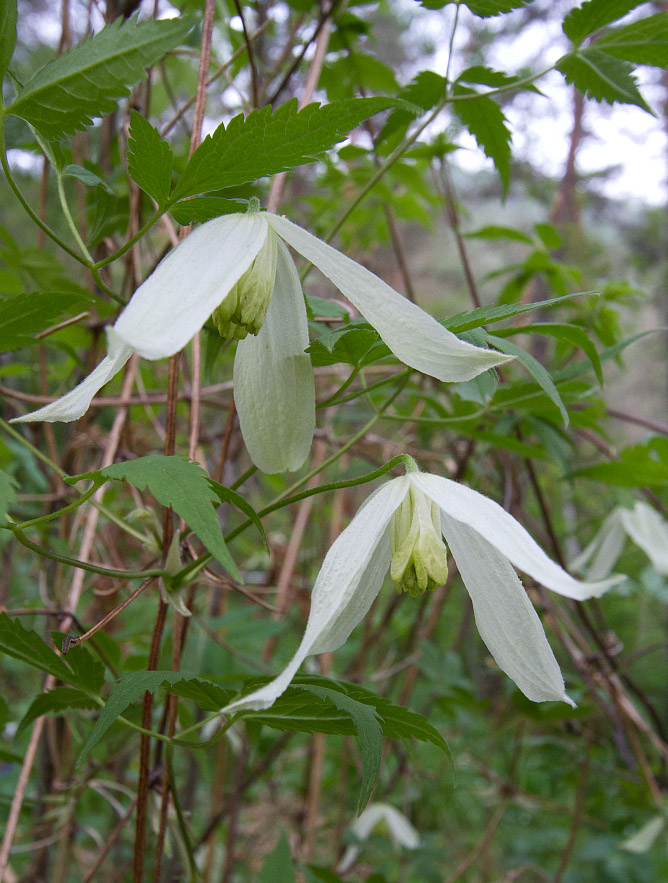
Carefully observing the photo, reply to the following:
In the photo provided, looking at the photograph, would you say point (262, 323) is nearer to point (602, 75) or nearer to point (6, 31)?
point (6, 31)

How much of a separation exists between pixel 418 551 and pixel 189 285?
209mm

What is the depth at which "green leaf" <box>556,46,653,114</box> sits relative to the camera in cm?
59

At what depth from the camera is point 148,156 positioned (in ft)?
1.28

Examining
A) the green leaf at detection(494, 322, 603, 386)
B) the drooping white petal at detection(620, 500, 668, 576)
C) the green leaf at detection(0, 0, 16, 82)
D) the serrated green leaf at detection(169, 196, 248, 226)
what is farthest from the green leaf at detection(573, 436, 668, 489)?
the green leaf at detection(0, 0, 16, 82)

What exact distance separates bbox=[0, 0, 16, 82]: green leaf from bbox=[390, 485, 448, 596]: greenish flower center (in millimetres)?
335

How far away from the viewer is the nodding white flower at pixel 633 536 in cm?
103

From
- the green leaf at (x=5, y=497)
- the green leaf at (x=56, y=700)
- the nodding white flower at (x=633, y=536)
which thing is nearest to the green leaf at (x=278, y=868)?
the green leaf at (x=56, y=700)

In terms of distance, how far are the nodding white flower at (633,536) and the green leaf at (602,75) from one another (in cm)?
60

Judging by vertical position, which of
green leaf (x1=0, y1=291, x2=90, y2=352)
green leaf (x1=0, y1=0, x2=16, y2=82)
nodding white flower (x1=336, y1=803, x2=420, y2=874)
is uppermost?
green leaf (x1=0, y1=0, x2=16, y2=82)

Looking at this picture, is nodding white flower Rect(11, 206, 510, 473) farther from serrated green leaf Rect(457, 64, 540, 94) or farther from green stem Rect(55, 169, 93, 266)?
serrated green leaf Rect(457, 64, 540, 94)

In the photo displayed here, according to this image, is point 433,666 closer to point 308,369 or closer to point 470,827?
point 308,369

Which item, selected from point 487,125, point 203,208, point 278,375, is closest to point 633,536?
point 487,125

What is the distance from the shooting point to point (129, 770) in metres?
1.58

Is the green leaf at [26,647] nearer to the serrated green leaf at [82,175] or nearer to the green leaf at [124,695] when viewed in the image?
the green leaf at [124,695]
